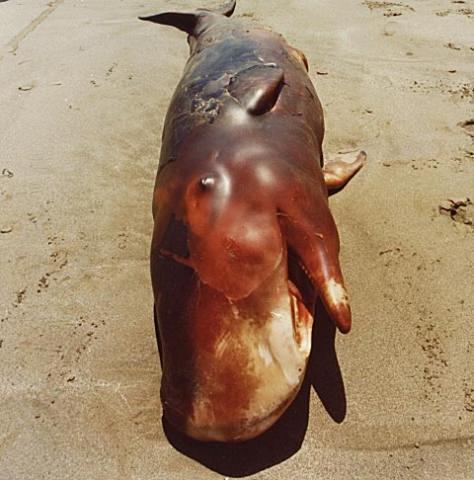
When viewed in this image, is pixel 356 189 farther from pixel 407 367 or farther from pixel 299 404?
pixel 299 404

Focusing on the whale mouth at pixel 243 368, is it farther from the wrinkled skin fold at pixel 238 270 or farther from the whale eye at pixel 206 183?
the whale eye at pixel 206 183

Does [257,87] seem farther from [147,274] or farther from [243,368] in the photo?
[243,368]

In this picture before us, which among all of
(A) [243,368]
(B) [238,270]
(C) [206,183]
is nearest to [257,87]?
(C) [206,183]

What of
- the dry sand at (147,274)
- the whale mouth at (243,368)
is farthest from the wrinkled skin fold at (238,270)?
the dry sand at (147,274)

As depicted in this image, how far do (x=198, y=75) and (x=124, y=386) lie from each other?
1665mm

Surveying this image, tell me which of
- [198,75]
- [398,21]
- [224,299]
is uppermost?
[198,75]

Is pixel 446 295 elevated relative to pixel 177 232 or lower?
lower

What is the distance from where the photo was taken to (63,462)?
229 centimetres

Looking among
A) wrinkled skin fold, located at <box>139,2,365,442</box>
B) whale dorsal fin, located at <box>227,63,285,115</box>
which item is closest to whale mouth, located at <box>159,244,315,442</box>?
wrinkled skin fold, located at <box>139,2,365,442</box>

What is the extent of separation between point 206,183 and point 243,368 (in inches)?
28.9

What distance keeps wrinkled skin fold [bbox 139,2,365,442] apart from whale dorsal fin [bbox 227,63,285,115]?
4 cm

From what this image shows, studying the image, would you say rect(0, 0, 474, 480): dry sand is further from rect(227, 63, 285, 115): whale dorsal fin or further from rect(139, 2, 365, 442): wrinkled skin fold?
rect(227, 63, 285, 115): whale dorsal fin

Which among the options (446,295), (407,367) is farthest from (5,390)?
(446,295)

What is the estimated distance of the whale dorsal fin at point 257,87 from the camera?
267 centimetres
